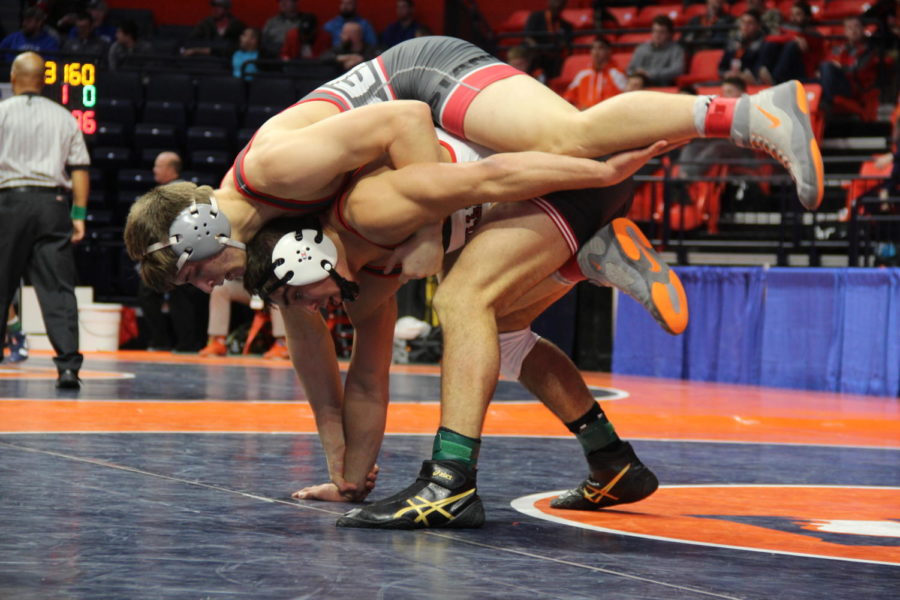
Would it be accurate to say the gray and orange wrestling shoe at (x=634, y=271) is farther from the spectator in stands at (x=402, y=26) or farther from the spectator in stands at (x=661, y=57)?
the spectator in stands at (x=402, y=26)

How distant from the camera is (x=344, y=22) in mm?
14969

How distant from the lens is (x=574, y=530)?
3076mm

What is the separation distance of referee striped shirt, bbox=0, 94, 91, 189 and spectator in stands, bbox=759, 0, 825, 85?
230 inches

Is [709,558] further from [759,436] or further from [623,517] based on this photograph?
[759,436]

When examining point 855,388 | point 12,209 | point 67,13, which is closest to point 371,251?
point 12,209

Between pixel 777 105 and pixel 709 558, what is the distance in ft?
3.66

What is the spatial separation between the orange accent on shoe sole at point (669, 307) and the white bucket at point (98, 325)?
910 centimetres

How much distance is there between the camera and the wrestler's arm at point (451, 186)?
3094mm

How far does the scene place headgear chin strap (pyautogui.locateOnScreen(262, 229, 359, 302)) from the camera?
10.3 ft

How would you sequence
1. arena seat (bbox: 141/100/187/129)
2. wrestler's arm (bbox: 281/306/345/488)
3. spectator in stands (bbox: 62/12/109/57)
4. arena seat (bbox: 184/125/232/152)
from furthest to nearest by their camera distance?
spectator in stands (bbox: 62/12/109/57), arena seat (bbox: 141/100/187/129), arena seat (bbox: 184/125/232/152), wrestler's arm (bbox: 281/306/345/488)

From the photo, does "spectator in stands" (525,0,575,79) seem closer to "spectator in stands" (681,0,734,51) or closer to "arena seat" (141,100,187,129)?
"spectator in stands" (681,0,734,51)

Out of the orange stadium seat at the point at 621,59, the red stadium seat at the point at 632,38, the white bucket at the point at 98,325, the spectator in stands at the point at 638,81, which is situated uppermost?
the red stadium seat at the point at 632,38

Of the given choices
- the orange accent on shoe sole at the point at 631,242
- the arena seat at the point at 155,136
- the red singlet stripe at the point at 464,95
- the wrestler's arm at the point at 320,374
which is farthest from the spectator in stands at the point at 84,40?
the orange accent on shoe sole at the point at 631,242

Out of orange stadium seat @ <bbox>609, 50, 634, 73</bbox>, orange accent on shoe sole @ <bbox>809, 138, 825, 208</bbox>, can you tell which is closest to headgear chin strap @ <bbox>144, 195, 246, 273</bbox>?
orange accent on shoe sole @ <bbox>809, 138, 825, 208</bbox>
